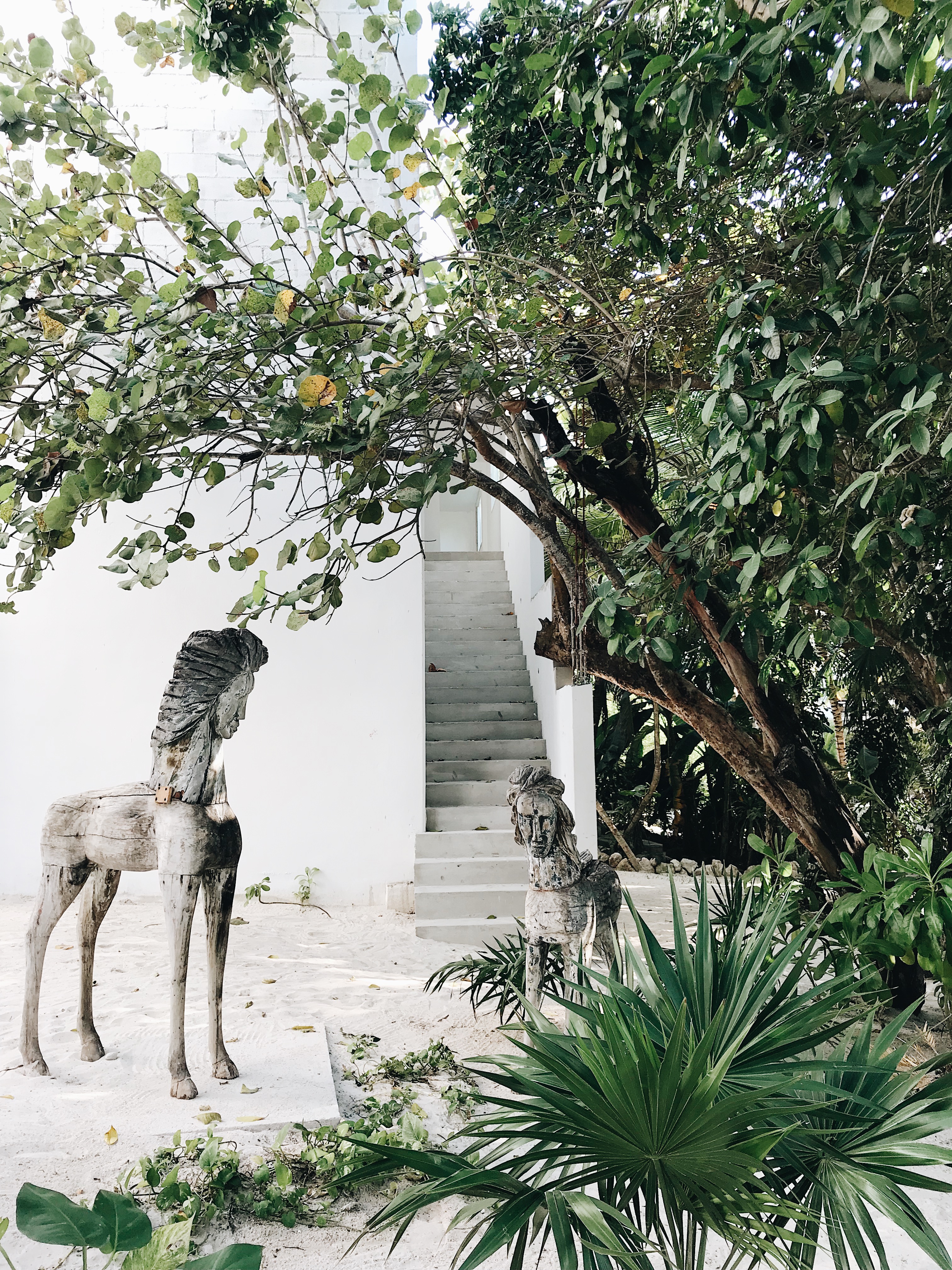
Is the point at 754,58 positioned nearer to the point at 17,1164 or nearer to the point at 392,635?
the point at 17,1164

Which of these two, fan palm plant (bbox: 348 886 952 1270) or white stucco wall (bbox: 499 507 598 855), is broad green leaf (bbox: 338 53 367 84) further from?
white stucco wall (bbox: 499 507 598 855)

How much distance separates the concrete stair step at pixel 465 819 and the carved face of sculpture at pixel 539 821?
9.49ft

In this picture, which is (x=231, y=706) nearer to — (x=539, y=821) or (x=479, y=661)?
(x=539, y=821)

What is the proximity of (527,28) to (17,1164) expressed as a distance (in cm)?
427

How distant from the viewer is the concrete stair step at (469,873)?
Answer: 551 cm

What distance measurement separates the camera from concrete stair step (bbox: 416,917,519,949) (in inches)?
205

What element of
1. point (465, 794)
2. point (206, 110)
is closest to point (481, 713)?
point (465, 794)

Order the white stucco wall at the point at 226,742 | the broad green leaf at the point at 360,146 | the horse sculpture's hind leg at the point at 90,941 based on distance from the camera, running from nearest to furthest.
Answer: the broad green leaf at the point at 360,146 → the horse sculpture's hind leg at the point at 90,941 → the white stucco wall at the point at 226,742

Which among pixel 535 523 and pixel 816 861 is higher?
pixel 535 523

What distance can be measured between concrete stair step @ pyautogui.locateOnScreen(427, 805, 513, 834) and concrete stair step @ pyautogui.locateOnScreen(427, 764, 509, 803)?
11 centimetres

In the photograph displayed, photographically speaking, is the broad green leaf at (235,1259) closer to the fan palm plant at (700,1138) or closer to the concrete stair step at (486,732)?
the fan palm plant at (700,1138)

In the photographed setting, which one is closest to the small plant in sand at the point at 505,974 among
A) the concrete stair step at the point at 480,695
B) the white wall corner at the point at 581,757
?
the white wall corner at the point at 581,757

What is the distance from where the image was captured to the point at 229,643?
3.04 m

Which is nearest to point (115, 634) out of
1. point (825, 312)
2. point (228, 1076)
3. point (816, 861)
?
point (228, 1076)
